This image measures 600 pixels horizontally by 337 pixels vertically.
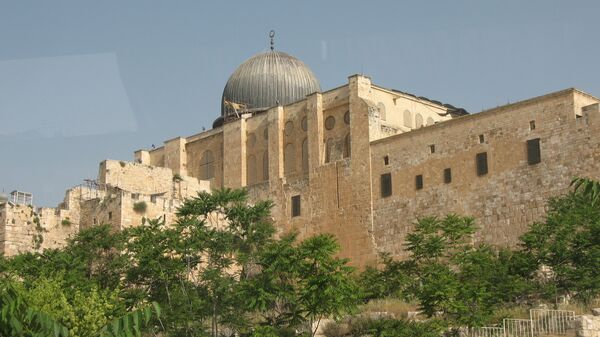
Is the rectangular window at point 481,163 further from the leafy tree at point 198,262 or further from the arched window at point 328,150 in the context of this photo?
the leafy tree at point 198,262

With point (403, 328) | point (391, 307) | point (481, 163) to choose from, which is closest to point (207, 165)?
point (481, 163)

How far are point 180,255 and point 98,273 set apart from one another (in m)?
4.61

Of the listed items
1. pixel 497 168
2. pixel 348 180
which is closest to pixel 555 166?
pixel 497 168

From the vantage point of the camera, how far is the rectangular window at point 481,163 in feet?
116

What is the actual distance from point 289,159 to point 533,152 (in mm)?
12683

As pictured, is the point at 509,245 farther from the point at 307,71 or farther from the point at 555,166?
the point at 307,71

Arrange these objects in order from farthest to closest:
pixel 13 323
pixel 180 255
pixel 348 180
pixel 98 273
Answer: pixel 348 180, pixel 98 273, pixel 180 255, pixel 13 323

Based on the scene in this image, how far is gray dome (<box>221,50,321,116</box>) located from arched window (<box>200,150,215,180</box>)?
258 centimetres

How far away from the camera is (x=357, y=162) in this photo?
39625mm

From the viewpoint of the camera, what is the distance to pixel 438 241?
102 ft

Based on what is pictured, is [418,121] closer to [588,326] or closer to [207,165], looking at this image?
[207,165]

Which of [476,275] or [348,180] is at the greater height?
[348,180]

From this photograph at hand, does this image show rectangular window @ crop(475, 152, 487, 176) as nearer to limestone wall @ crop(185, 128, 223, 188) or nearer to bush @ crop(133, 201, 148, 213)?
bush @ crop(133, 201, 148, 213)

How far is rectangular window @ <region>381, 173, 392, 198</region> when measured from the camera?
38312 mm
